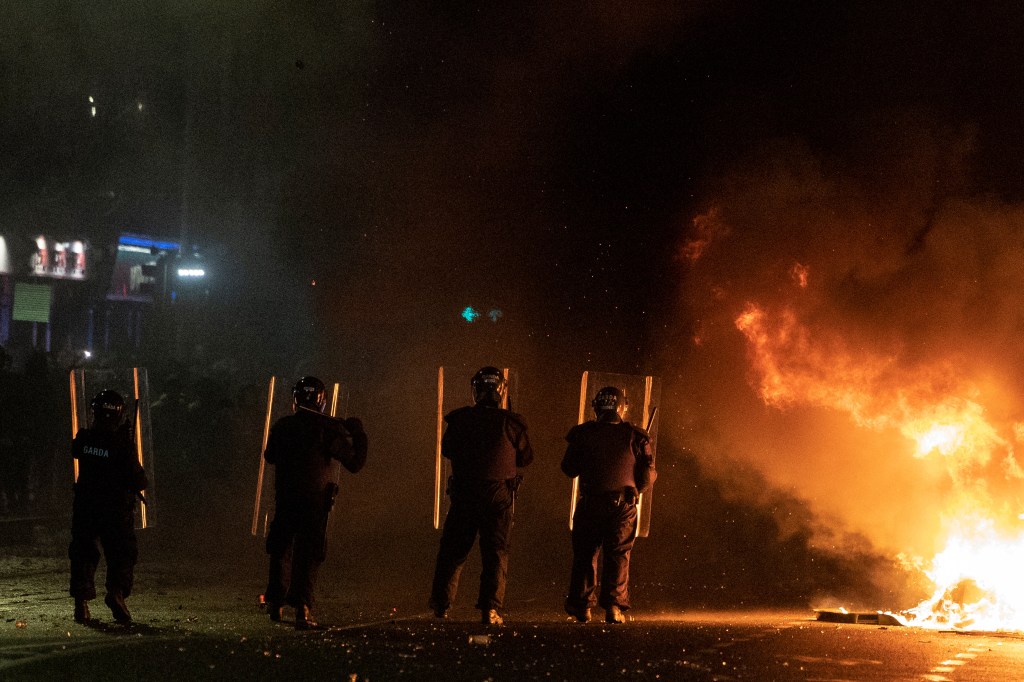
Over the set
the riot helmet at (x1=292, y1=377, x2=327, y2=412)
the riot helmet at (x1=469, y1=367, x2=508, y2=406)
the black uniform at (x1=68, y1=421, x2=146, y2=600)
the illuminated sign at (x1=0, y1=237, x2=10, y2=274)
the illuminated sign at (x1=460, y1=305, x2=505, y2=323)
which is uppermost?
the illuminated sign at (x1=0, y1=237, x2=10, y2=274)

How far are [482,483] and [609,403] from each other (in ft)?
4.07

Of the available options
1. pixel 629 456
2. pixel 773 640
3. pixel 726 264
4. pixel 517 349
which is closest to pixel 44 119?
pixel 517 349

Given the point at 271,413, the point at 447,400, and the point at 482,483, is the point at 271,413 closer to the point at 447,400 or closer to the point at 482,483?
the point at 447,400

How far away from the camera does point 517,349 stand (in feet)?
65.7

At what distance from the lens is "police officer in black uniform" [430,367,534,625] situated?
8836mm

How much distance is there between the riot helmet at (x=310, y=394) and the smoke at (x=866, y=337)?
713 cm

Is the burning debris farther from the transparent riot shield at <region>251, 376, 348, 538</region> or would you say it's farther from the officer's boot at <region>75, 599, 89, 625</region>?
the officer's boot at <region>75, 599, 89, 625</region>

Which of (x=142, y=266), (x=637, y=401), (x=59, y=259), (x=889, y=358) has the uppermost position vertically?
(x=142, y=266)

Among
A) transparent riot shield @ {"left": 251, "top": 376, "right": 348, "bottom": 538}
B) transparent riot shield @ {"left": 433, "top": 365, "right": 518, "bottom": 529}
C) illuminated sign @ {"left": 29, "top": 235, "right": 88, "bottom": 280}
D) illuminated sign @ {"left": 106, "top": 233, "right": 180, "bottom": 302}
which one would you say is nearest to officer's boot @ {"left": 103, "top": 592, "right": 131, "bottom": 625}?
transparent riot shield @ {"left": 251, "top": 376, "right": 348, "bottom": 538}

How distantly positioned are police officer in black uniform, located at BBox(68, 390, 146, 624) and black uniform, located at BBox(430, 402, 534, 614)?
2230 millimetres

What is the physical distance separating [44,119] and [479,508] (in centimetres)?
2383

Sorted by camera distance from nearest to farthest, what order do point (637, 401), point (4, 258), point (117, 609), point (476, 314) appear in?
point (117, 609) < point (637, 401) < point (476, 314) < point (4, 258)

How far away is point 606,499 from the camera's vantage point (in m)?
9.29

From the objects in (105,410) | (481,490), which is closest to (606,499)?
(481,490)
